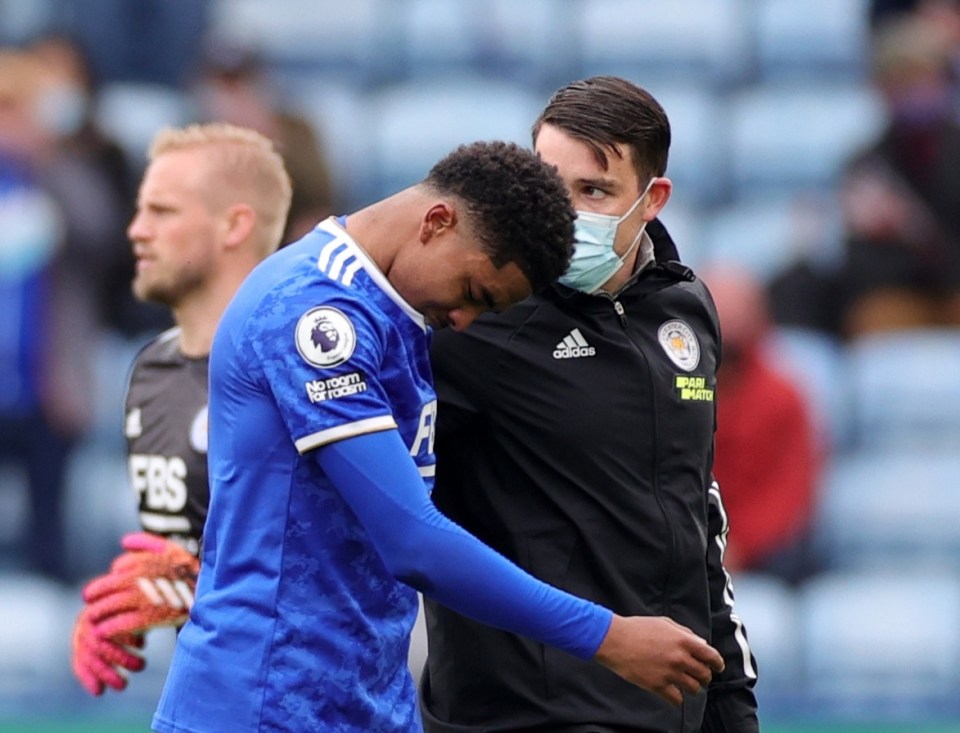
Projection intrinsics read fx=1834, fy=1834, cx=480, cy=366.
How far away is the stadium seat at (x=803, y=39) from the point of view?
9.42m

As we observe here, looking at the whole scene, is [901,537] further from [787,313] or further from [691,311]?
[691,311]

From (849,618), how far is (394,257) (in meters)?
5.77

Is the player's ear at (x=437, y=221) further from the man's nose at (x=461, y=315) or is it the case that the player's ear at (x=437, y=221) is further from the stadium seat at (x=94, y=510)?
the stadium seat at (x=94, y=510)

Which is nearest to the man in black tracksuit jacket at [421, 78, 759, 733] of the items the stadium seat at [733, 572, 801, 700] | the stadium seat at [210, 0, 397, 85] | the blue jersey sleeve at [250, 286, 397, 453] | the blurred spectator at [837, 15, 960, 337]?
the blue jersey sleeve at [250, 286, 397, 453]

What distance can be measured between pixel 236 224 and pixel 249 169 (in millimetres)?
139

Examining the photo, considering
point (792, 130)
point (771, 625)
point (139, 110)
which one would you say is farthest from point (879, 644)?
point (139, 110)

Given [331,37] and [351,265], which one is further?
[331,37]

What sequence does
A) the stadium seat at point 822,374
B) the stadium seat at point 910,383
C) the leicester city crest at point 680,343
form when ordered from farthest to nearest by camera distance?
1. the stadium seat at point 910,383
2. the stadium seat at point 822,374
3. the leicester city crest at point 680,343

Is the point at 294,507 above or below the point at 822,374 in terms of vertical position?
above

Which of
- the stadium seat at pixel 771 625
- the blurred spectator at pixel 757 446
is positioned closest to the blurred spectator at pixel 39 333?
the blurred spectator at pixel 757 446

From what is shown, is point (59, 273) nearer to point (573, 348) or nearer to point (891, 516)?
point (891, 516)

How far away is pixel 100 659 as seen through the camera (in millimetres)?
3562

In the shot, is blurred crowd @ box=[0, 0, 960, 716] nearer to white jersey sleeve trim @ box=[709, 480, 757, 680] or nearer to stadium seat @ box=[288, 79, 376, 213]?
stadium seat @ box=[288, 79, 376, 213]

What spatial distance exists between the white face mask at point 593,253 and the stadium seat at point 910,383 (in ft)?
18.0
